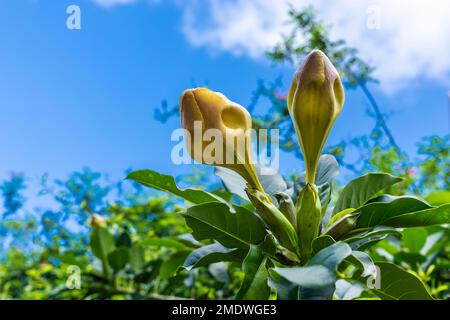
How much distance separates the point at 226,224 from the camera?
729mm

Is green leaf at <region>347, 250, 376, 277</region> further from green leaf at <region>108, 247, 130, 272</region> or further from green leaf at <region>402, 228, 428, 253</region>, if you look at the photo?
green leaf at <region>108, 247, 130, 272</region>

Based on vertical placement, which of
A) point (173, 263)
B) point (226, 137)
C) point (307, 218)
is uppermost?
point (226, 137)

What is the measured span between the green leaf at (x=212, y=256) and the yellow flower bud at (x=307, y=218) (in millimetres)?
101

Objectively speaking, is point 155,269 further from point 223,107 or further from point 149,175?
point 223,107

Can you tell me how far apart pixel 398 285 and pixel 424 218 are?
106mm

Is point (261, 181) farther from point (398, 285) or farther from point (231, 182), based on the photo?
point (398, 285)

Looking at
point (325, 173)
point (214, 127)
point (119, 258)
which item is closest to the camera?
point (214, 127)

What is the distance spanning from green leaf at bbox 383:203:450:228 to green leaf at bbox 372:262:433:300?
0.21ft

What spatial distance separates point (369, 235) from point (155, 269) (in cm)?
101

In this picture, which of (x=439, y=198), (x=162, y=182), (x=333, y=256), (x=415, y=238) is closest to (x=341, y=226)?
(x=333, y=256)

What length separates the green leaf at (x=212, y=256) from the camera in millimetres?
733

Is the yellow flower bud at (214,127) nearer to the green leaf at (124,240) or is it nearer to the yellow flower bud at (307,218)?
the yellow flower bud at (307,218)

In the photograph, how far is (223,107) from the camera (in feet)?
2.16
